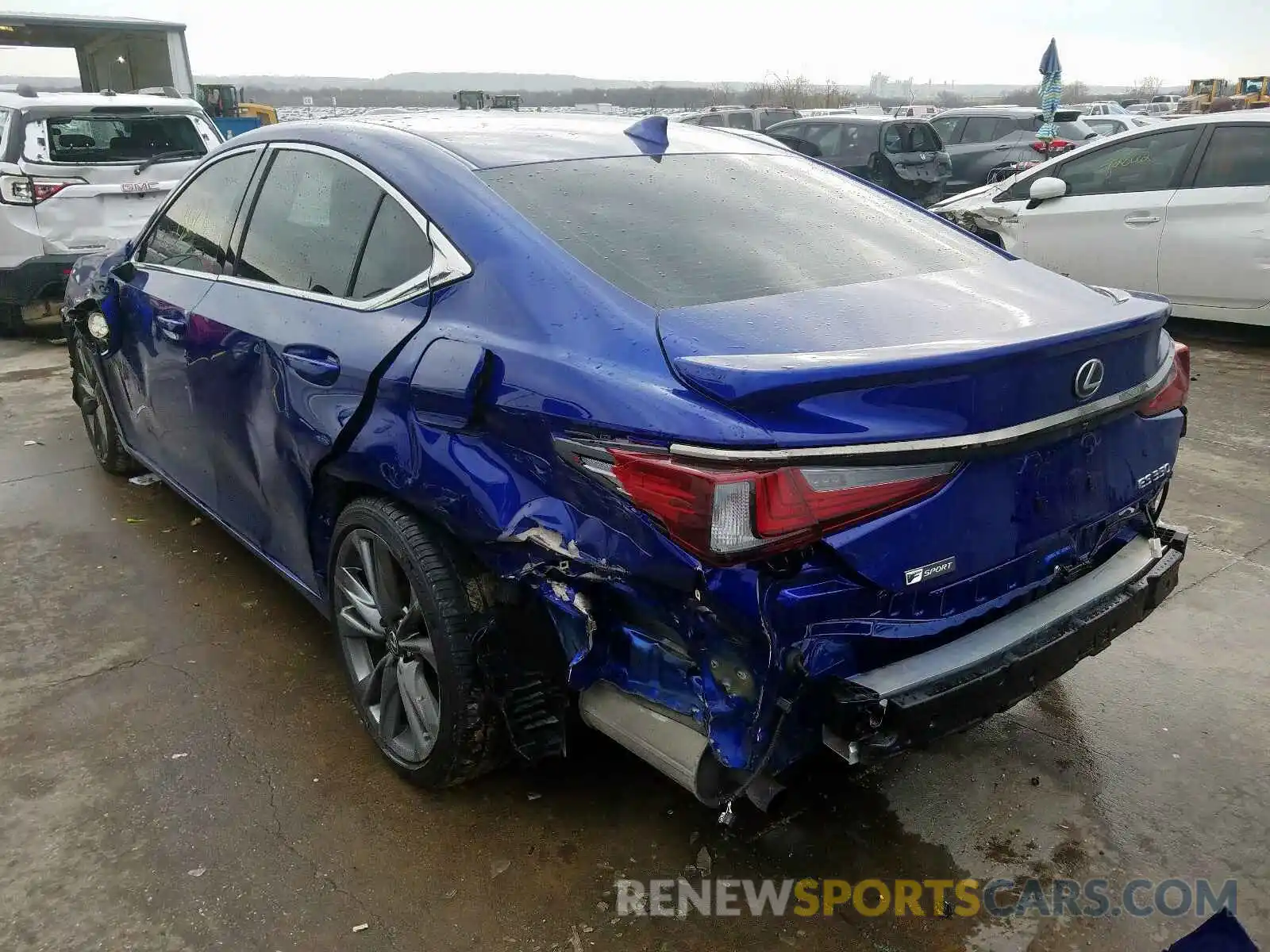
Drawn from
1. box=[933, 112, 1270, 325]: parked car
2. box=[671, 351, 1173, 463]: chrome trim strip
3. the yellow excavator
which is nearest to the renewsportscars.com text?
box=[671, 351, 1173, 463]: chrome trim strip

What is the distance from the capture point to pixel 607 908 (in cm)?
225

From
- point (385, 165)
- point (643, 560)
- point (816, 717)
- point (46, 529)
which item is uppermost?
point (385, 165)

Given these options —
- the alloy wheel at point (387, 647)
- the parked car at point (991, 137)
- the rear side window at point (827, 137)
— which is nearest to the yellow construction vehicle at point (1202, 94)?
the parked car at point (991, 137)

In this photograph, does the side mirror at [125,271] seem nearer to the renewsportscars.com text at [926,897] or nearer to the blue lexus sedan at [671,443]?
the blue lexus sedan at [671,443]

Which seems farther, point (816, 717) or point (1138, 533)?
point (1138, 533)

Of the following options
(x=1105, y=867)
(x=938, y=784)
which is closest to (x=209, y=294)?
(x=938, y=784)

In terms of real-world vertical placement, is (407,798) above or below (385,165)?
below

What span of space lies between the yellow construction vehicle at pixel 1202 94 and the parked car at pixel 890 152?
2572 centimetres

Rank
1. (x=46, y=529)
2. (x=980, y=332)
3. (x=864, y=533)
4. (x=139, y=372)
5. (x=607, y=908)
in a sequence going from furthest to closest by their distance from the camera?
(x=46, y=529), (x=139, y=372), (x=607, y=908), (x=980, y=332), (x=864, y=533)

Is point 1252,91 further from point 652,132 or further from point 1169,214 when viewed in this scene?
point 652,132

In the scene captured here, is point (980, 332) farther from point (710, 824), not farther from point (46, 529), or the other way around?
point (46, 529)

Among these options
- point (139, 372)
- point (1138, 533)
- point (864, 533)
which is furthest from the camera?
point (139, 372)

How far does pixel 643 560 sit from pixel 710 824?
97 cm

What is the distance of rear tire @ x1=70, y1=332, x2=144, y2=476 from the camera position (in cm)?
472
